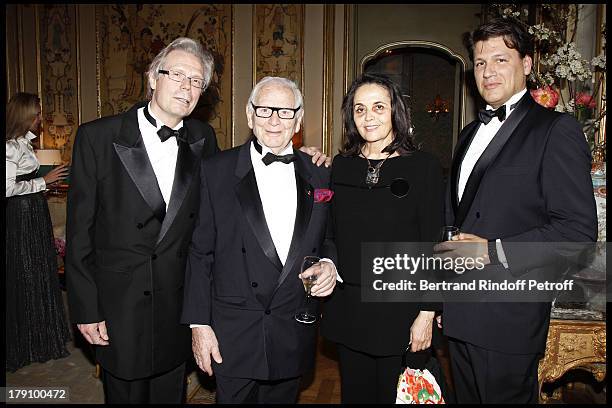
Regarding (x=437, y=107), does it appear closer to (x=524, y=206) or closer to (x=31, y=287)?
(x=31, y=287)

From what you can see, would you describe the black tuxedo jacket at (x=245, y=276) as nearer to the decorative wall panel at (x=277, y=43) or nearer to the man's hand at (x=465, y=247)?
the man's hand at (x=465, y=247)

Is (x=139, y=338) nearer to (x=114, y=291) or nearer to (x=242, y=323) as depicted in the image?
(x=114, y=291)

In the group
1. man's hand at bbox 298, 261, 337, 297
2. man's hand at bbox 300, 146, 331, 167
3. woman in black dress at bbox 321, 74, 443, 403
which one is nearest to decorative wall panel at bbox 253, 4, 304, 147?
man's hand at bbox 300, 146, 331, 167

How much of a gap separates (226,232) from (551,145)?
1.37m

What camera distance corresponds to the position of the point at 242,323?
213 cm

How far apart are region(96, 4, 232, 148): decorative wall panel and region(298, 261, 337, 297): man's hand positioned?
568cm

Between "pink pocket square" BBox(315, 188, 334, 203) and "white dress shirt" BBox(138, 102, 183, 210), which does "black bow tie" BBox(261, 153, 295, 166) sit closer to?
"pink pocket square" BBox(315, 188, 334, 203)

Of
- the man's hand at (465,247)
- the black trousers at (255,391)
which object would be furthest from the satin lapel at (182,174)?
the man's hand at (465,247)

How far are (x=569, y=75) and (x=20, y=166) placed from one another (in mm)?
4290

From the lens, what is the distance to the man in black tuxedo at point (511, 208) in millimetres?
1916

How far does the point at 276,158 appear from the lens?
2160 mm

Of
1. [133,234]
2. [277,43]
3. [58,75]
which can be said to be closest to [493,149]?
[133,234]

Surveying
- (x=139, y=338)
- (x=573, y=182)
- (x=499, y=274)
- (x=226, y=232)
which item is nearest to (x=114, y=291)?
(x=139, y=338)

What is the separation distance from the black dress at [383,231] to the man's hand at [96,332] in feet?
3.41
